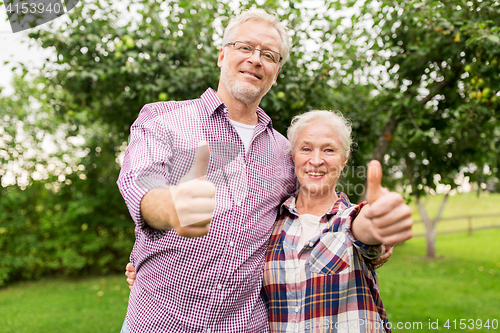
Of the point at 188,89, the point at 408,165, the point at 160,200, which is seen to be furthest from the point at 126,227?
the point at 160,200

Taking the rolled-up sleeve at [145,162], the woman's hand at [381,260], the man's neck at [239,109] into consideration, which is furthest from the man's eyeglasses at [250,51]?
the woman's hand at [381,260]

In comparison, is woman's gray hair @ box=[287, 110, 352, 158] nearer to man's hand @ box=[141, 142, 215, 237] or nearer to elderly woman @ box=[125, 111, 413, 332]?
elderly woman @ box=[125, 111, 413, 332]

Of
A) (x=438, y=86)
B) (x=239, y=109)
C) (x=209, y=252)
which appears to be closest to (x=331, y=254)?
(x=209, y=252)

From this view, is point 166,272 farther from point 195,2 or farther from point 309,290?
point 195,2

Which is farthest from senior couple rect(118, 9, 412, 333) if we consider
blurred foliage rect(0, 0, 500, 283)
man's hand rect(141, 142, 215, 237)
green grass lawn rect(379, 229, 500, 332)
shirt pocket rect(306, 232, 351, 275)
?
green grass lawn rect(379, 229, 500, 332)

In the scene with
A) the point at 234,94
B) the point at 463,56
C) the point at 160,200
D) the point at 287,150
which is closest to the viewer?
the point at 160,200

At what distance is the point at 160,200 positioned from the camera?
0.93m

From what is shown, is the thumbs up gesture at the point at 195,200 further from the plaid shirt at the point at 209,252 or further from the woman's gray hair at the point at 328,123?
the woman's gray hair at the point at 328,123

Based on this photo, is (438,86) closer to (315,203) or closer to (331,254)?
(315,203)

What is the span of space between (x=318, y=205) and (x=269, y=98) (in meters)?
1.46

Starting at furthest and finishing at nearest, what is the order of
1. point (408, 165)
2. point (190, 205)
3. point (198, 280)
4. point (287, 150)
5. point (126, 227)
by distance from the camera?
point (126, 227)
point (408, 165)
point (287, 150)
point (198, 280)
point (190, 205)

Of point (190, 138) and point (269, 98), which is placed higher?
point (269, 98)

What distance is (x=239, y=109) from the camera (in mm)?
1917

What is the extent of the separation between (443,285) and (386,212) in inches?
328
